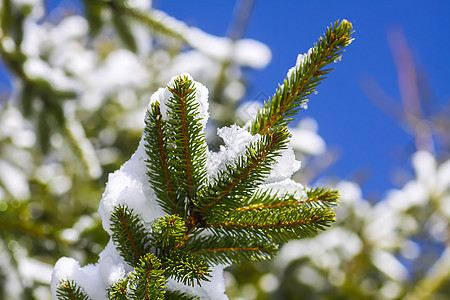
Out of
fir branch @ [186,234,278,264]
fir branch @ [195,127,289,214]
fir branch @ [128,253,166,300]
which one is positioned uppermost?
fir branch @ [195,127,289,214]

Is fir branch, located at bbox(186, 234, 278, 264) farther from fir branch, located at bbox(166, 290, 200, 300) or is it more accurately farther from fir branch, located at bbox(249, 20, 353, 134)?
fir branch, located at bbox(249, 20, 353, 134)

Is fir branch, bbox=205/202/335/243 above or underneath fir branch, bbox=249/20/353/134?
underneath

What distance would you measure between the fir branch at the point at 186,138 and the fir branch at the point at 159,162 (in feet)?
0.06

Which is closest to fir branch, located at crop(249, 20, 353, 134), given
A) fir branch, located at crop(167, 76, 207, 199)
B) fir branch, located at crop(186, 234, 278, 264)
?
fir branch, located at crop(167, 76, 207, 199)

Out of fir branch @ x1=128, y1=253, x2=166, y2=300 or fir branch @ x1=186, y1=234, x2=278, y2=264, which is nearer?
fir branch @ x1=128, y1=253, x2=166, y2=300

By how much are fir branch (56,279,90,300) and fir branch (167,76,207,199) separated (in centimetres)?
29

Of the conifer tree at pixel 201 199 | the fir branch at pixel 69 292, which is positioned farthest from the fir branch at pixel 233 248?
the fir branch at pixel 69 292

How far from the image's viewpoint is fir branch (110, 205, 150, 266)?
34.9 inches

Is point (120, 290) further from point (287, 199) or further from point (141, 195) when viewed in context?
point (287, 199)

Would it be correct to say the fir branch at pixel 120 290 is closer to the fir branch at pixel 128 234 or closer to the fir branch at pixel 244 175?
the fir branch at pixel 128 234

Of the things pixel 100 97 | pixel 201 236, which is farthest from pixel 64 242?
pixel 100 97

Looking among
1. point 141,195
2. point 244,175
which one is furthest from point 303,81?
point 141,195

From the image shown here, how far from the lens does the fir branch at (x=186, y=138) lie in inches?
32.3

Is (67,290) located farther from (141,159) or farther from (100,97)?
(100,97)
